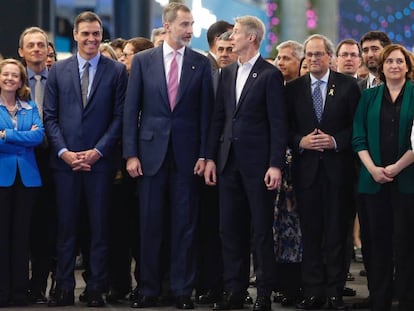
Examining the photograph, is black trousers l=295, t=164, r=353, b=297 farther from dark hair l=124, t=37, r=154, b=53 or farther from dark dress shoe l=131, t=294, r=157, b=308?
dark hair l=124, t=37, r=154, b=53

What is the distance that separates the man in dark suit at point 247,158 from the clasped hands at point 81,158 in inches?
32.9

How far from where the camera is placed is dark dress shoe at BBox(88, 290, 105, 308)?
27.8 feet

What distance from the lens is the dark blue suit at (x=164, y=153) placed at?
8.44 meters

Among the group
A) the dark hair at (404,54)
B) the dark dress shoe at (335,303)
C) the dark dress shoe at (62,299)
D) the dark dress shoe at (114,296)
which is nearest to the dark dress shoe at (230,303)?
the dark dress shoe at (335,303)

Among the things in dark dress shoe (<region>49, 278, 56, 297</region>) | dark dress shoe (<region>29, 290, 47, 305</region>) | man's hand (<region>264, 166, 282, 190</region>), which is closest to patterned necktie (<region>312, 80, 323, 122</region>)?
man's hand (<region>264, 166, 282, 190</region>)

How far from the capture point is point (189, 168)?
27.8 feet

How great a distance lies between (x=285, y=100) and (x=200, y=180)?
2.87ft

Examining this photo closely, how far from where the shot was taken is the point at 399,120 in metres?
7.88

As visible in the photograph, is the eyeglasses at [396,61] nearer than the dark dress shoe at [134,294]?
Yes

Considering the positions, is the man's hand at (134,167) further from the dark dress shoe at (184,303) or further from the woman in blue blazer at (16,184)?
the dark dress shoe at (184,303)

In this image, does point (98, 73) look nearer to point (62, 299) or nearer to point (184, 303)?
point (62, 299)

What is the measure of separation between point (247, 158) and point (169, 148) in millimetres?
587

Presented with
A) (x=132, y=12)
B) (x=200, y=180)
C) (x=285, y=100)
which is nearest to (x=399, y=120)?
(x=285, y=100)

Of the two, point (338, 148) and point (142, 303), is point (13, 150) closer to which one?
point (142, 303)
